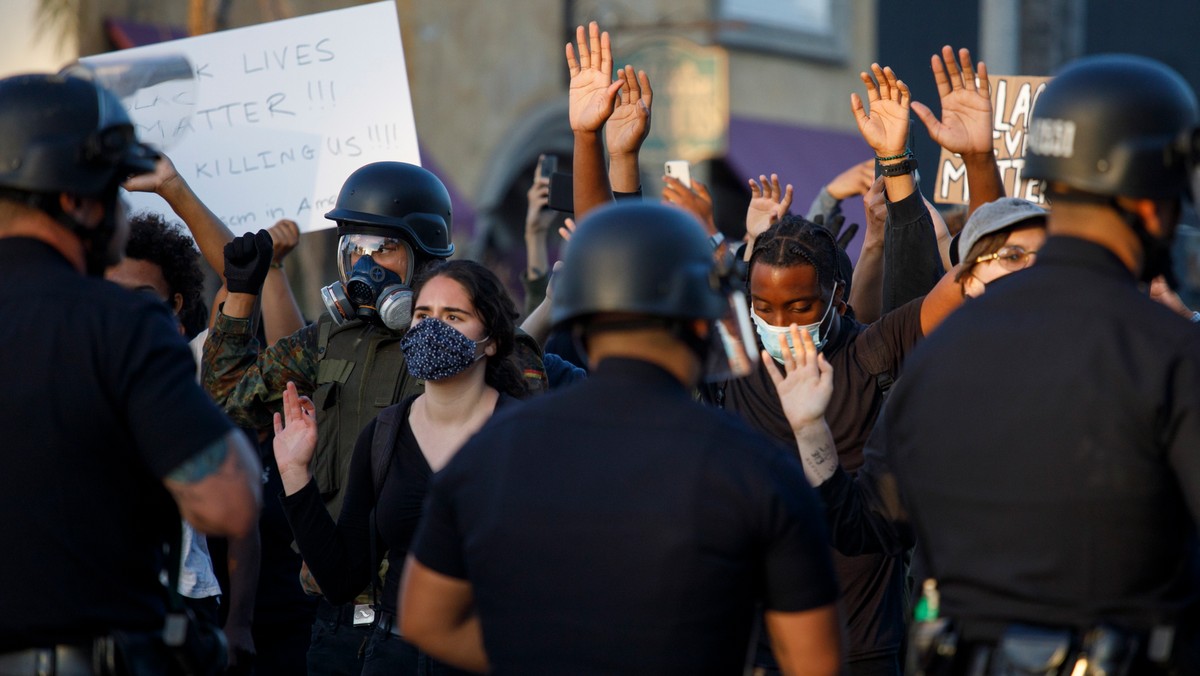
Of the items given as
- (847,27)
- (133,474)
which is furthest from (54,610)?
(847,27)

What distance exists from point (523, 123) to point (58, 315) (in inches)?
574

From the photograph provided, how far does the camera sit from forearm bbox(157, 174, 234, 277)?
531 cm

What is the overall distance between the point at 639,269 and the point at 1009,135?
160 inches

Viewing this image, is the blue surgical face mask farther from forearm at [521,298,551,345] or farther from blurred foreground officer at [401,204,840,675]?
blurred foreground officer at [401,204,840,675]

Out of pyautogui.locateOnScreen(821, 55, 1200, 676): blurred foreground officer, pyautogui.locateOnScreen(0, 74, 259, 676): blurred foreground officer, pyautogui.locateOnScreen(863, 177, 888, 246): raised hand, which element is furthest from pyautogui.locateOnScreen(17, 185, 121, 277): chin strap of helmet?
pyautogui.locateOnScreen(863, 177, 888, 246): raised hand

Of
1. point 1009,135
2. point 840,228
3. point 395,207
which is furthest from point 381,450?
point 1009,135

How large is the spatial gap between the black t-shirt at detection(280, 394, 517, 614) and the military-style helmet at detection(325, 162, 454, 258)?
931mm

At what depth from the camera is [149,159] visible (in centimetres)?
321

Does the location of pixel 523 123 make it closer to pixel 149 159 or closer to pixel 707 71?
pixel 707 71

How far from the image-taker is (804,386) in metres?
3.69

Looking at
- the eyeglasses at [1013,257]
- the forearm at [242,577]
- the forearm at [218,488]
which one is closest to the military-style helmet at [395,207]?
the forearm at [242,577]

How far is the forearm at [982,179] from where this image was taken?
5051 millimetres

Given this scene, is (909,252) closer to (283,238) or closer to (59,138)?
(283,238)

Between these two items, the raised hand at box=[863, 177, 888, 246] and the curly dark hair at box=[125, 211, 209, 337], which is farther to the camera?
the raised hand at box=[863, 177, 888, 246]
